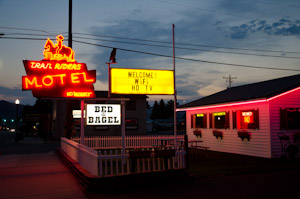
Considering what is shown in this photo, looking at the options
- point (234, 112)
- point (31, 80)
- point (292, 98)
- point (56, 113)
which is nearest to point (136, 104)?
point (56, 113)

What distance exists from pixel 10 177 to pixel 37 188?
7.78 ft

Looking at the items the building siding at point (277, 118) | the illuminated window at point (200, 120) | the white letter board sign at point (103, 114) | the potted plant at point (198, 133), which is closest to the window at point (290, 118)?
the building siding at point (277, 118)

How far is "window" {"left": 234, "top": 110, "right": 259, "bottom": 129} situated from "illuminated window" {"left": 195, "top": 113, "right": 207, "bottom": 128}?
11.4ft

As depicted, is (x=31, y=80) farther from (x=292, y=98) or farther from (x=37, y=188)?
(x=292, y=98)

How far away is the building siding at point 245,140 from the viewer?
597 inches

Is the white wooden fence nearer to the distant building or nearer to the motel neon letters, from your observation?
the motel neon letters

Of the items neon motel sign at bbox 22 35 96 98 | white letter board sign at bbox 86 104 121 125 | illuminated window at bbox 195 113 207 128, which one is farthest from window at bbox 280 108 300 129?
neon motel sign at bbox 22 35 96 98

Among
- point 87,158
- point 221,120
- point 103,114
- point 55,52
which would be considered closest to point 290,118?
point 221,120

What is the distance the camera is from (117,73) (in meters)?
14.3

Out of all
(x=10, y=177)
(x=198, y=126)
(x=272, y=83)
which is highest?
(x=272, y=83)

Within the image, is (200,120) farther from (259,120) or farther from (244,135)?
(259,120)

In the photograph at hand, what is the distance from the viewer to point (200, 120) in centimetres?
2128

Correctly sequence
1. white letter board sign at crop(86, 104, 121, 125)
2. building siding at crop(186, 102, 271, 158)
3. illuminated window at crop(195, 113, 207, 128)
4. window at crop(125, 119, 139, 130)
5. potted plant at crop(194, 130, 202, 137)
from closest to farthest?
white letter board sign at crop(86, 104, 121, 125) < building siding at crop(186, 102, 271, 158) < illuminated window at crop(195, 113, 207, 128) < potted plant at crop(194, 130, 202, 137) < window at crop(125, 119, 139, 130)

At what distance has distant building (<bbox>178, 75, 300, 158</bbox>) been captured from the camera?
15.0 metres
